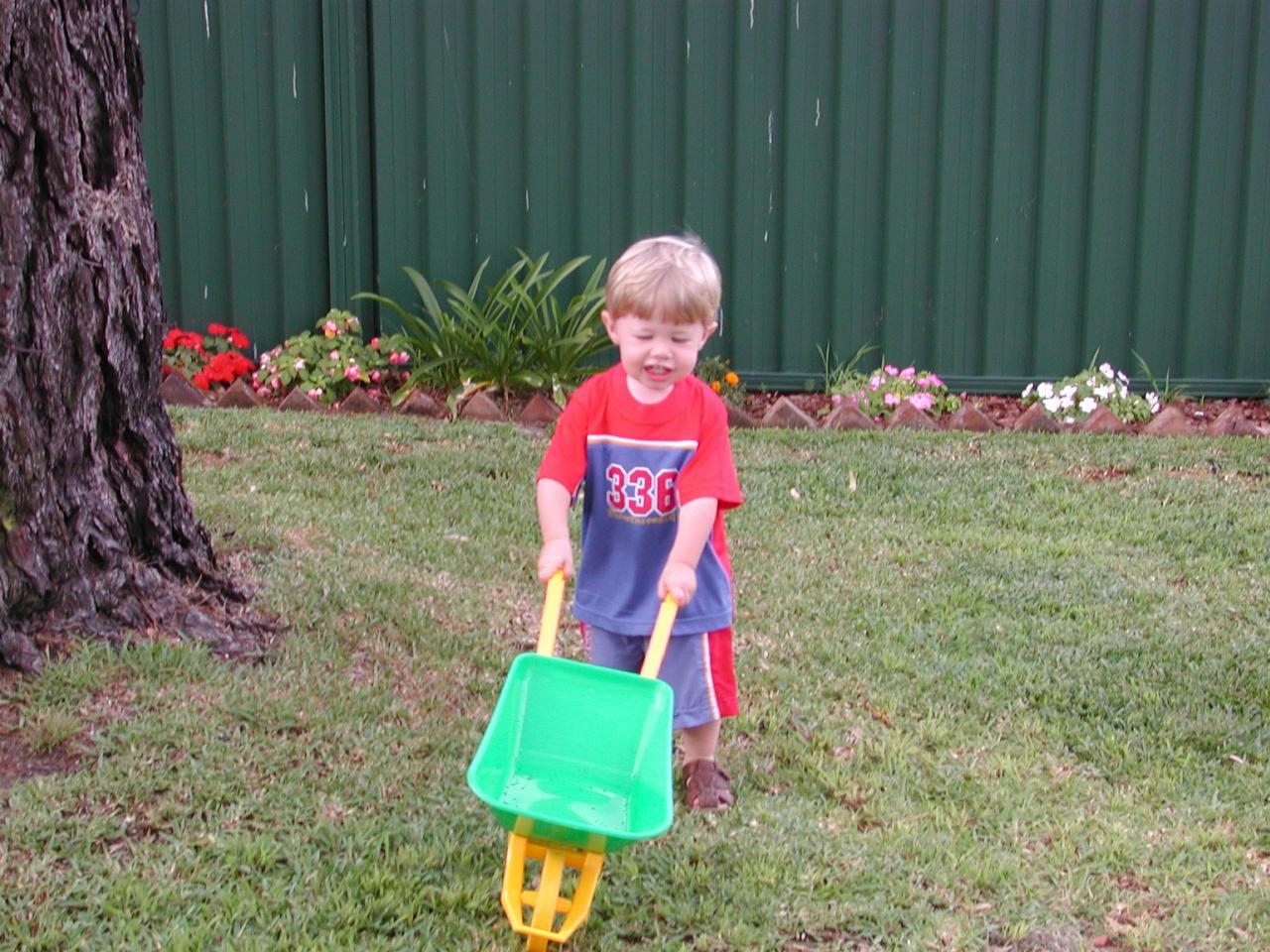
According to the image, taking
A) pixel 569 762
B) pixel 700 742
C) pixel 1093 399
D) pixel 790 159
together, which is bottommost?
pixel 700 742

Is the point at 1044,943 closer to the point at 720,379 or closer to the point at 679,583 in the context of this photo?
the point at 679,583

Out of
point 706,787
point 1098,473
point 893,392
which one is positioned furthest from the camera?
point 893,392

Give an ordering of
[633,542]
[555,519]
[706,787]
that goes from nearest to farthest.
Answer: [555,519] → [633,542] → [706,787]

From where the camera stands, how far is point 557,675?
2457mm

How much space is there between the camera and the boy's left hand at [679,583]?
2465 millimetres

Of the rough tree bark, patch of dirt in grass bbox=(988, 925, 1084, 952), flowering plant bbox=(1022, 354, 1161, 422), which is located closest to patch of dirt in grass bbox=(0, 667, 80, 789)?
the rough tree bark

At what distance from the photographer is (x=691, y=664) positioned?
283 cm

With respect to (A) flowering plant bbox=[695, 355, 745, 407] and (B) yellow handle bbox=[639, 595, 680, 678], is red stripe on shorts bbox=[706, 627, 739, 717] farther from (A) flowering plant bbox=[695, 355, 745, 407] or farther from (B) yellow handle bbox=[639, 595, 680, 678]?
(A) flowering plant bbox=[695, 355, 745, 407]

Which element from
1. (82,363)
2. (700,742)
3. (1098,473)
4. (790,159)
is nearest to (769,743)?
(700,742)

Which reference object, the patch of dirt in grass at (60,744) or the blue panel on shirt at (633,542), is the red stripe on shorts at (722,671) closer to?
the blue panel on shirt at (633,542)

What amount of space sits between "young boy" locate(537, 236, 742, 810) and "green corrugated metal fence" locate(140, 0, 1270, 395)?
13.7 feet

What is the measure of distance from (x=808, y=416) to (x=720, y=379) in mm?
516

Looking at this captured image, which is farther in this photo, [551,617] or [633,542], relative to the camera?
[633,542]

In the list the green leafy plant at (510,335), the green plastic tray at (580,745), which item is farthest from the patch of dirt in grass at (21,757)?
the green leafy plant at (510,335)
